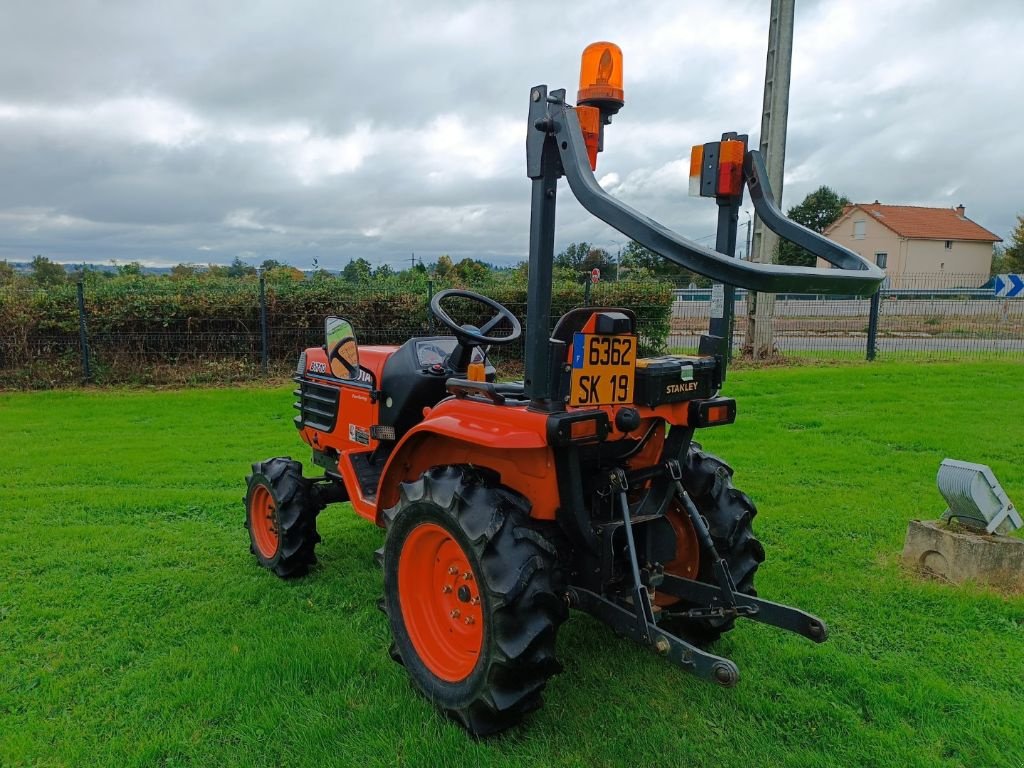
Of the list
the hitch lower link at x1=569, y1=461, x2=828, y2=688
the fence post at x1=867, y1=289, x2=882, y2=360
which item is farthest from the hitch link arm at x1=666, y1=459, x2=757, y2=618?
the fence post at x1=867, y1=289, x2=882, y2=360

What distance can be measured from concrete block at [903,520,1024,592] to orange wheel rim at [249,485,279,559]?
378 centimetres

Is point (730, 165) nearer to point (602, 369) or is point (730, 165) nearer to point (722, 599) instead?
point (602, 369)

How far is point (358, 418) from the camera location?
4023 millimetres

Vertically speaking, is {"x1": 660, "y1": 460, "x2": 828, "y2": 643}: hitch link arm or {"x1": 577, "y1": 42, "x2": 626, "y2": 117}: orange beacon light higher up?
{"x1": 577, "y1": 42, "x2": 626, "y2": 117}: orange beacon light

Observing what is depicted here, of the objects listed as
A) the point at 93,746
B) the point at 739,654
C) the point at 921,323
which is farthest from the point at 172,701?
the point at 921,323

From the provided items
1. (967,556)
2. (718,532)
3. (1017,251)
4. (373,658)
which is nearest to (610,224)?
(718,532)

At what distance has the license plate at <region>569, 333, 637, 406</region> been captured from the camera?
2447 millimetres

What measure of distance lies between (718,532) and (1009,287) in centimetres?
1965

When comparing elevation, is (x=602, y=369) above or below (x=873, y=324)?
below

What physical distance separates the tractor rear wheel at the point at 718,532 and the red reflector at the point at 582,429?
36.6 inches

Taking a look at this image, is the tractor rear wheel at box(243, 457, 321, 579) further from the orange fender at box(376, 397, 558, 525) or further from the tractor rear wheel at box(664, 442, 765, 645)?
the tractor rear wheel at box(664, 442, 765, 645)

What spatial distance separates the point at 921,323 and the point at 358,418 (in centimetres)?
1734

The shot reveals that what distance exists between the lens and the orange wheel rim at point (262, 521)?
4.25 meters

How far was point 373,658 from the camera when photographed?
3135 millimetres
